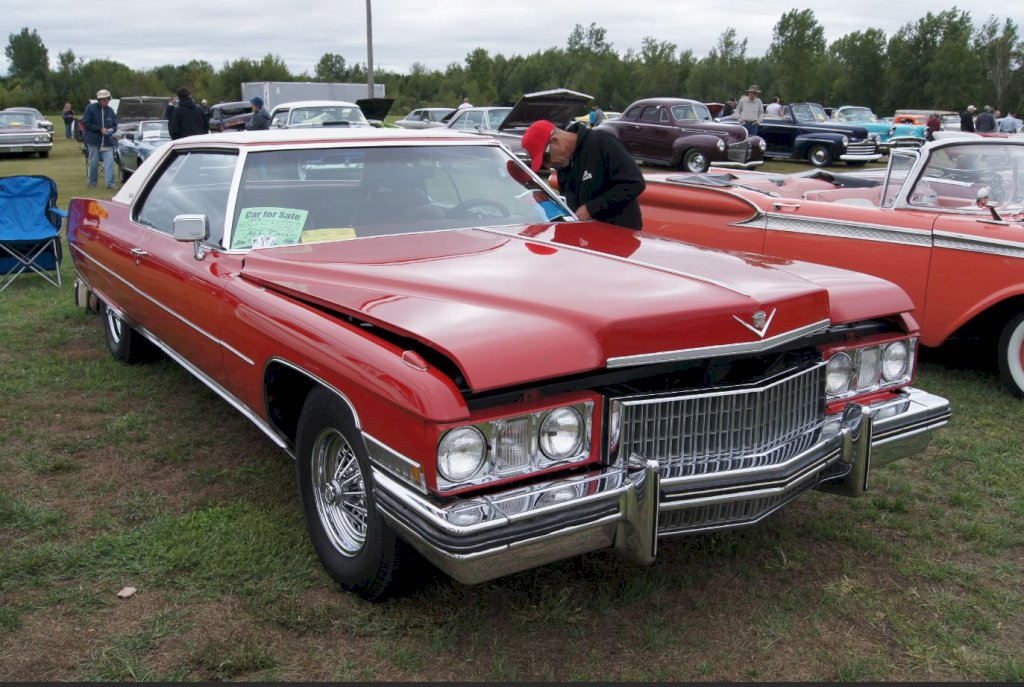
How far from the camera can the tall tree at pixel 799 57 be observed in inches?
2425

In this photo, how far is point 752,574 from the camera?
130 inches

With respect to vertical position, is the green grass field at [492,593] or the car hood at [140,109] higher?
the car hood at [140,109]

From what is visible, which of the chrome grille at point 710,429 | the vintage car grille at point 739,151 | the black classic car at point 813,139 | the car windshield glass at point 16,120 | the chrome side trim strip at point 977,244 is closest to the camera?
the chrome grille at point 710,429

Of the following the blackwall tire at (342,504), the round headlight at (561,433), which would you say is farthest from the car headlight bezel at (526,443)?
the blackwall tire at (342,504)

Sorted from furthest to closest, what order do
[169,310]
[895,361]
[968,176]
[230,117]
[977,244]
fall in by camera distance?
[230,117], [968,176], [977,244], [169,310], [895,361]

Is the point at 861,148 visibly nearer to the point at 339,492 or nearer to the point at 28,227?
the point at 28,227

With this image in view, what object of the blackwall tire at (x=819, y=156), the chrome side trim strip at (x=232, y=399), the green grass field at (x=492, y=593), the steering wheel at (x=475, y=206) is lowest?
the green grass field at (x=492, y=593)

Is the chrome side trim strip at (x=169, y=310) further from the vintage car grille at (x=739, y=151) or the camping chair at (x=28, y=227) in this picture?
the vintage car grille at (x=739, y=151)

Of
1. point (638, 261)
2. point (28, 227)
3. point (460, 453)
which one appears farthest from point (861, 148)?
point (460, 453)

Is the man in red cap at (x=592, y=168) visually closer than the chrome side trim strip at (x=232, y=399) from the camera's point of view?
No

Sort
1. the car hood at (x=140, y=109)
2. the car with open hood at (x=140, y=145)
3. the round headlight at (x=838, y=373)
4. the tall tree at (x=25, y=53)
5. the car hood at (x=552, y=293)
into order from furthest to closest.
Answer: the tall tree at (x=25, y=53) → the car hood at (x=140, y=109) → the car with open hood at (x=140, y=145) → the round headlight at (x=838, y=373) → the car hood at (x=552, y=293)

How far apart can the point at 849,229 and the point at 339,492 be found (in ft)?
13.3

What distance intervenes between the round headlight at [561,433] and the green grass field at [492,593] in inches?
25.7

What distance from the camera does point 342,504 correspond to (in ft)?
10.4
